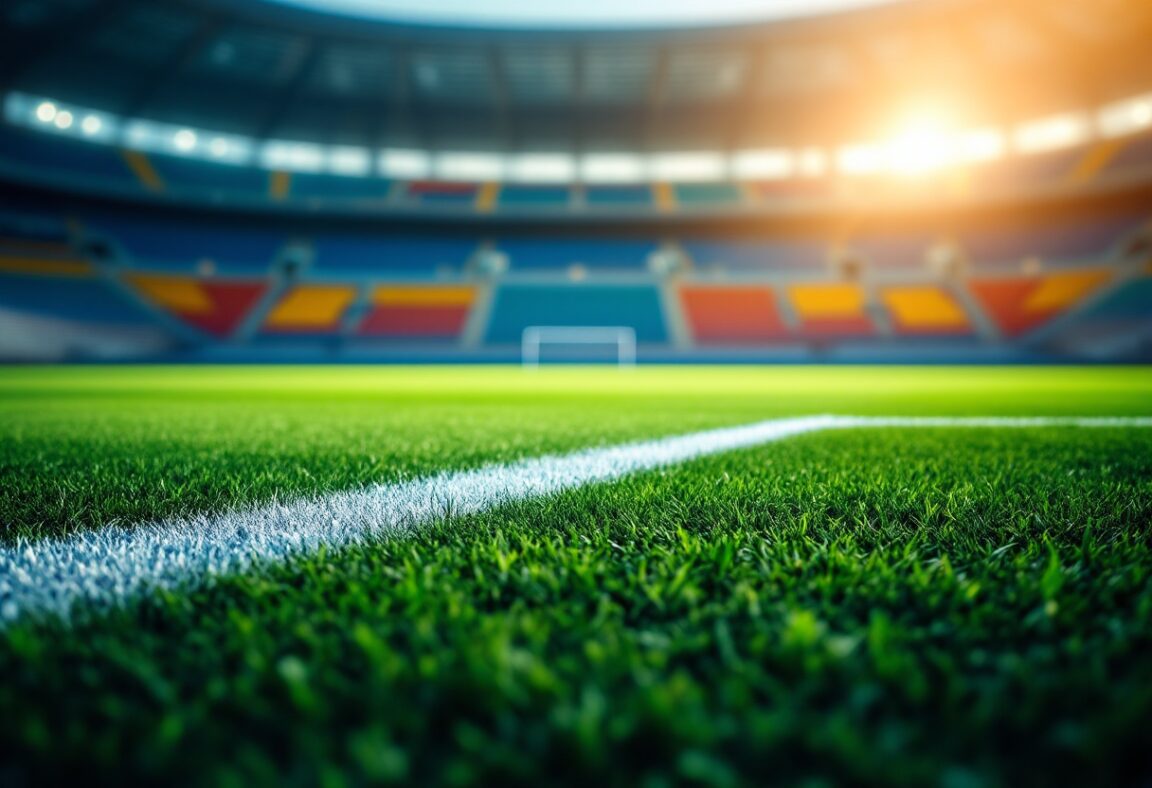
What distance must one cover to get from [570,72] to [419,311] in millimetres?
11099

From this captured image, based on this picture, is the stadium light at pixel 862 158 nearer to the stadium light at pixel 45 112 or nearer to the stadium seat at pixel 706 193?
the stadium seat at pixel 706 193

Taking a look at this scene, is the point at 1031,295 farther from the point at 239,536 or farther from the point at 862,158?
the point at 239,536

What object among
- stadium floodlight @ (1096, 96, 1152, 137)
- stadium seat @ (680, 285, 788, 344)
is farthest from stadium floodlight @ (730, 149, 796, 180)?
stadium floodlight @ (1096, 96, 1152, 137)

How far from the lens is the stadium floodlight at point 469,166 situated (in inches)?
1201

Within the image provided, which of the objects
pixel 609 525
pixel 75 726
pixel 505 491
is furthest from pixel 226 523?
pixel 75 726

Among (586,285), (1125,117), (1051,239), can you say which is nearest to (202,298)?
(586,285)

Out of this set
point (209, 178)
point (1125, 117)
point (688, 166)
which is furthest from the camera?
point (688, 166)

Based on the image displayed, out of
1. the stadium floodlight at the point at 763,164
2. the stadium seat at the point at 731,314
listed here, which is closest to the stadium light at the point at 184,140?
the stadium seat at the point at 731,314

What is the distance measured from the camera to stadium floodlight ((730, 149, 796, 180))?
1170 inches

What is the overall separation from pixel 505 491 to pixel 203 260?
2859cm

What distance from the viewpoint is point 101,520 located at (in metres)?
1.46

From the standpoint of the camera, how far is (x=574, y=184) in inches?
1209

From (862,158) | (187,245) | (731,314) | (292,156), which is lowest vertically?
(731,314)

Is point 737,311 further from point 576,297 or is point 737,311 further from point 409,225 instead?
point 409,225
